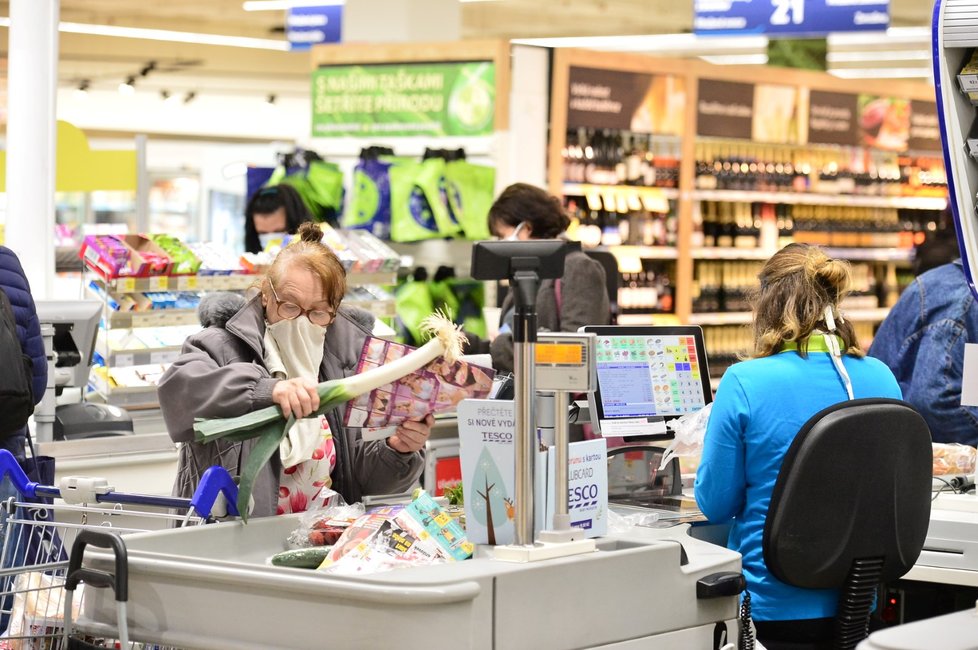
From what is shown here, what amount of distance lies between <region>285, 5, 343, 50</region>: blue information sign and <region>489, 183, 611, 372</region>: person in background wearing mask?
6.59 meters

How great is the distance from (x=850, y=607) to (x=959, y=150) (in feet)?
3.51

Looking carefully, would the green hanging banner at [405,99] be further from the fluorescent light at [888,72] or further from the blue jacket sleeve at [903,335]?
the fluorescent light at [888,72]

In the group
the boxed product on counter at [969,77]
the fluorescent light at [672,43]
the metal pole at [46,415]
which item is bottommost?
the metal pole at [46,415]

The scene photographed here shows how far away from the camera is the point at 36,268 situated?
5.56 meters

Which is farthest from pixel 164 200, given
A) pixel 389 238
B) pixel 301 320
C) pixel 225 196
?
pixel 301 320

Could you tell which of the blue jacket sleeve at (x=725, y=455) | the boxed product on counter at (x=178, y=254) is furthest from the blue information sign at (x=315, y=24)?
the blue jacket sleeve at (x=725, y=455)

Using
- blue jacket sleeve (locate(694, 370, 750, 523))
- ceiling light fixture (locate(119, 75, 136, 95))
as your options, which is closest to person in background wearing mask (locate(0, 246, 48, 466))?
blue jacket sleeve (locate(694, 370, 750, 523))

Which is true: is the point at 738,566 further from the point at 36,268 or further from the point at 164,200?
the point at 164,200

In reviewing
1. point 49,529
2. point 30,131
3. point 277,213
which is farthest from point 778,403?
point 277,213

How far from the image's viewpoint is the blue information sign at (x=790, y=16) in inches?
380

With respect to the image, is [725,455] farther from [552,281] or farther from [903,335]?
[552,281]

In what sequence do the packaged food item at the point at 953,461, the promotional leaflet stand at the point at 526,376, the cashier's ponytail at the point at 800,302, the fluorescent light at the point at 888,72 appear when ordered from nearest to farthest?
1. the promotional leaflet stand at the point at 526,376
2. the cashier's ponytail at the point at 800,302
3. the packaged food item at the point at 953,461
4. the fluorescent light at the point at 888,72

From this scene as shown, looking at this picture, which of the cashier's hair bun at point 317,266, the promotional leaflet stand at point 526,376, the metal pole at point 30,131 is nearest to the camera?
the promotional leaflet stand at point 526,376

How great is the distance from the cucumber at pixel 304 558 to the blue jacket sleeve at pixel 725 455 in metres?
1.01
